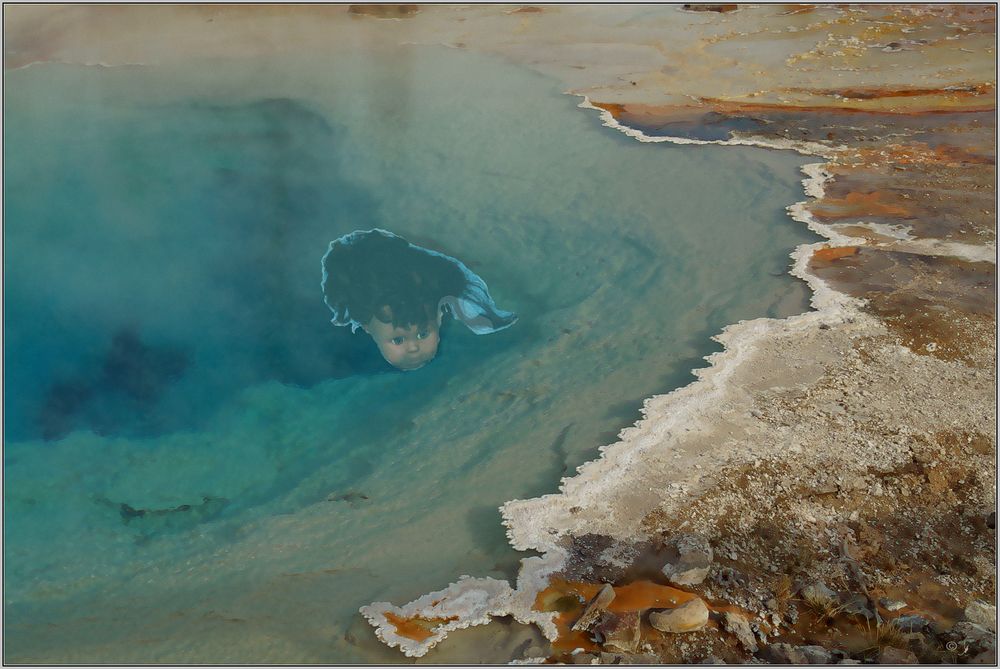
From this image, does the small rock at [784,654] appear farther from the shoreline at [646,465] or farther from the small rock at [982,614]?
the small rock at [982,614]

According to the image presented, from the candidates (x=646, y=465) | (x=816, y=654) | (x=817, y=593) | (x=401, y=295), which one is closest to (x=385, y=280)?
(x=401, y=295)

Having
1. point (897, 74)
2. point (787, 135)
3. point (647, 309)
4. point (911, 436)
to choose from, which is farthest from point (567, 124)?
point (911, 436)

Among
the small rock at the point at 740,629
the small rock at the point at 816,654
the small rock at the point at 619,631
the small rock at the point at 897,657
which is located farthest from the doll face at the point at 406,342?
the small rock at the point at 897,657

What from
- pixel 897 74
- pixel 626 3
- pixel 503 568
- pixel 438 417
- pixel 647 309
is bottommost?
pixel 503 568

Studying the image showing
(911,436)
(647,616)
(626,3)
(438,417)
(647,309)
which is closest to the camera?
(647,616)

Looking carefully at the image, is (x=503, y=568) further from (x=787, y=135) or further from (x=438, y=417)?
(x=787, y=135)

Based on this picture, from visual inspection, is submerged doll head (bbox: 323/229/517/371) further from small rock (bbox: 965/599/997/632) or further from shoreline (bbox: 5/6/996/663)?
small rock (bbox: 965/599/997/632)

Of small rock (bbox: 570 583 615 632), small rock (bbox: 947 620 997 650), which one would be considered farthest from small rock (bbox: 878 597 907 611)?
small rock (bbox: 570 583 615 632)
